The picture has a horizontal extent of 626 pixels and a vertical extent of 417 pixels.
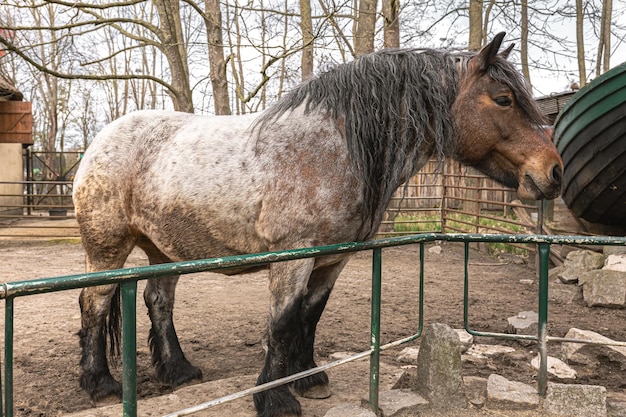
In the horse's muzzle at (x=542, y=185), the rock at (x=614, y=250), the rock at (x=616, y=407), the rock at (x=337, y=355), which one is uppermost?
the horse's muzzle at (x=542, y=185)

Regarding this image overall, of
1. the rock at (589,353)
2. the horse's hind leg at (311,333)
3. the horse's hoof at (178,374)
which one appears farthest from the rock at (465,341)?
the horse's hoof at (178,374)

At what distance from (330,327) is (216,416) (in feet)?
7.13

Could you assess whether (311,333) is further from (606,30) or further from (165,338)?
(606,30)

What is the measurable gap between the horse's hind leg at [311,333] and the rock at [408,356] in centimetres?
89

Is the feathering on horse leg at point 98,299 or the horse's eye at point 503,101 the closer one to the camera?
the horse's eye at point 503,101

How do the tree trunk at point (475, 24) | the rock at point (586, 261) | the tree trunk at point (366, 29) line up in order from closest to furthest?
1. the rock at point (586, 261)
2. the tree trunk at point (366, 29)
3. the tree trunk at point (475, 24)

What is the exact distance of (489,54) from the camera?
2662mm

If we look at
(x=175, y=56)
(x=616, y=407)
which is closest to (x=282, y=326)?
(x=616, y=407)

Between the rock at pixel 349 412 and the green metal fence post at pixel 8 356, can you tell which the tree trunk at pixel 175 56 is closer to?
the rock at pixel 349 412

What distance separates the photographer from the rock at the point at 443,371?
288cm

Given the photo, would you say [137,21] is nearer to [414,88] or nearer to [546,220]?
[414,88]

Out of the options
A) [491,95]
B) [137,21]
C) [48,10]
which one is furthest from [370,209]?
[48,10]

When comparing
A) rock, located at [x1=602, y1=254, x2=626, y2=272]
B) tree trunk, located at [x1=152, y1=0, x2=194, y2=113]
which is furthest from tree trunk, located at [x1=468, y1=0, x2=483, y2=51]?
rock, located at [x1=602, y1=254, x2=626, y2=272]

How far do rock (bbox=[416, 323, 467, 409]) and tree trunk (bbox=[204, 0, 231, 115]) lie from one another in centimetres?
625
